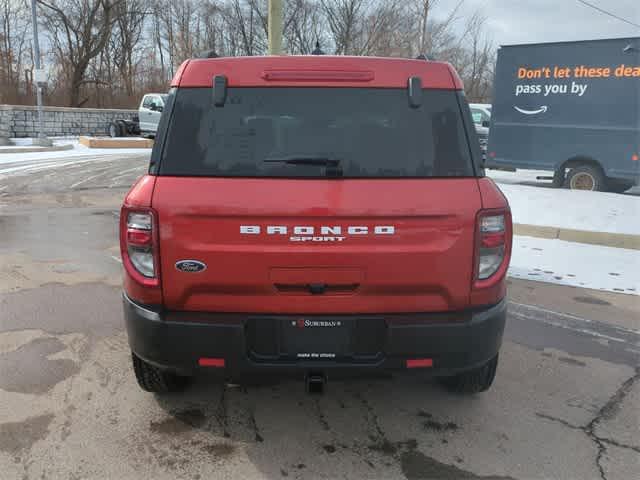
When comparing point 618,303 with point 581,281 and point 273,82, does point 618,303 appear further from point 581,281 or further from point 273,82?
point 273,82

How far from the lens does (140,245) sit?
2549 mm

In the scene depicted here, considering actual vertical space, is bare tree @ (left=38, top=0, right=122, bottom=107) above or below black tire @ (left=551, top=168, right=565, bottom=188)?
above

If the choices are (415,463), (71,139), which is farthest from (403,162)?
(71,139)

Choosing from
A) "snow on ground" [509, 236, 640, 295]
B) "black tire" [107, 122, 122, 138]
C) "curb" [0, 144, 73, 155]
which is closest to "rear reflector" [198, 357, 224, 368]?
"snow on ground" [509, 236, 640, 295]

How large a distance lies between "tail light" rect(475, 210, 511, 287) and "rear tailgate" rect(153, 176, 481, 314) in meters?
0.07

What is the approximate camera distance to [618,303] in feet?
17.6

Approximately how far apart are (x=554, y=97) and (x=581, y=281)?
779 centimetres

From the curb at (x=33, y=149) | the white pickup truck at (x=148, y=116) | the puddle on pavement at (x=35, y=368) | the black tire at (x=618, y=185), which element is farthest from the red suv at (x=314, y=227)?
the white pickup truck at (x=148, y=116)

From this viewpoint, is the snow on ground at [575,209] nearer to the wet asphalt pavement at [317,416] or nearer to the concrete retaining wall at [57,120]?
the wet asphalt pavement at [317,416]

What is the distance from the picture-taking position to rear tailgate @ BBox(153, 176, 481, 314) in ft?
8.04

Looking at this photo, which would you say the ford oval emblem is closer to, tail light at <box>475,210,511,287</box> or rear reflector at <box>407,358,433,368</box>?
rear reflector at <box>407,358,433,368</box>

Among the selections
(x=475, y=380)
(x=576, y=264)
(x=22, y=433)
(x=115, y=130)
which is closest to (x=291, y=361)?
(x=475, y=380)

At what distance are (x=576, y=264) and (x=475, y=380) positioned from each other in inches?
168

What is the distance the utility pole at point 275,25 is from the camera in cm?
934
